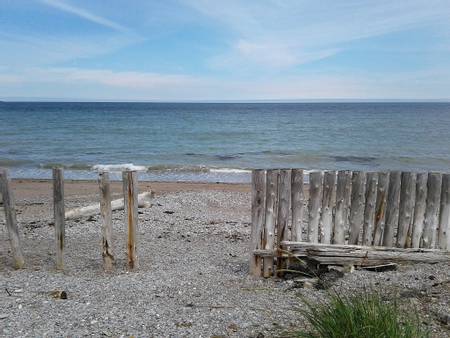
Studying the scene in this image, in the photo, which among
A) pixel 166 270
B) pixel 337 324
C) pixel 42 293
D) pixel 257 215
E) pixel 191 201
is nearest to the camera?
pixel 337 324

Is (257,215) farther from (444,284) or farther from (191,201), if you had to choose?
(191,201)

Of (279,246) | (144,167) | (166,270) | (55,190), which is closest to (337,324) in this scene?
(279,246)

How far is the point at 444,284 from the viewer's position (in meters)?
5.72

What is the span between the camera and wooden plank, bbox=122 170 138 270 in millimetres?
6449

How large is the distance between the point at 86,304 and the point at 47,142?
32.0 m

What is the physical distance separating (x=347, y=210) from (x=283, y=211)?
98cm

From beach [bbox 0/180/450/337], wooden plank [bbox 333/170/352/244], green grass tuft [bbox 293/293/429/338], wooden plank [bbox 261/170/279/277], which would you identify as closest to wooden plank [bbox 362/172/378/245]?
wooden plank [bbox 333/170/352/244]

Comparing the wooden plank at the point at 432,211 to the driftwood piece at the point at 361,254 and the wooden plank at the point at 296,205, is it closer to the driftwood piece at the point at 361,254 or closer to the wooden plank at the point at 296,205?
the driftwood piece at the point at 361,254

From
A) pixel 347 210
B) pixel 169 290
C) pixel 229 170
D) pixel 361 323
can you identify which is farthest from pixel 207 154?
pixel 361 323

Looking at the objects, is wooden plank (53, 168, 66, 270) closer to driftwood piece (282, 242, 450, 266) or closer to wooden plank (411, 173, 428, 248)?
driftwood piece (282, 242, 450, 266)

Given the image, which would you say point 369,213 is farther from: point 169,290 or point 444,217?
point 169,290

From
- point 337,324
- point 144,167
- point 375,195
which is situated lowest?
point 144,167

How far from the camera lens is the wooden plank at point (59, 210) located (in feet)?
21.3

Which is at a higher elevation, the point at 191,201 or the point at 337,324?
the point at 337,324
